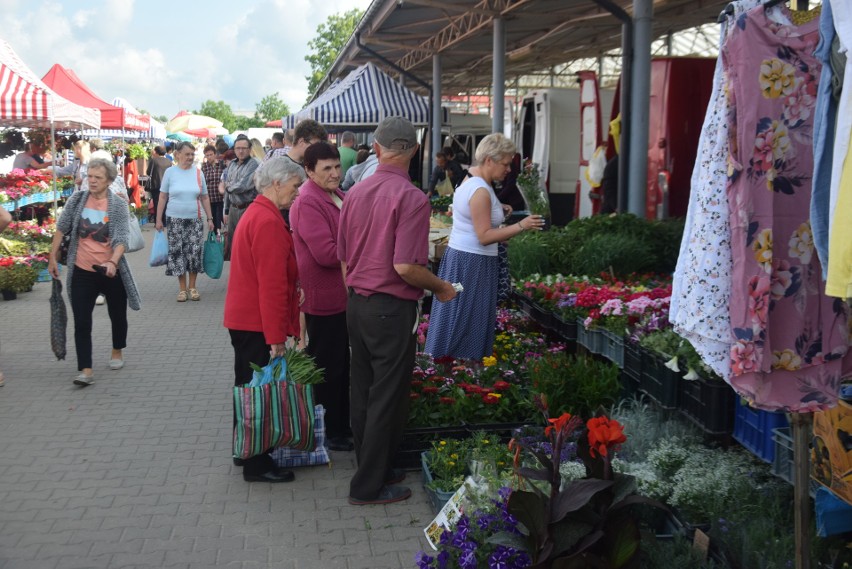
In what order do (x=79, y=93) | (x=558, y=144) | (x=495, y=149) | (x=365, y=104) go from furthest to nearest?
(x=79, y=93) → (x=365, y=104) → (x=558, y=144) → (x=495, y=149)

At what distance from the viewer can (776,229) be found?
2920 mm

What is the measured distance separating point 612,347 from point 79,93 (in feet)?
69.1

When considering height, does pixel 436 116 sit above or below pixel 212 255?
above

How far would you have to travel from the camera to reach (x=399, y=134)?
14.6ft

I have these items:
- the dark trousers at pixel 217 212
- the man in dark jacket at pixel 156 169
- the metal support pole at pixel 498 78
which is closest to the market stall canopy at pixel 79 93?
the man in dark jacket at pixel 156 169

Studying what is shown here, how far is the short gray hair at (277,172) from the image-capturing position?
4.85 metres

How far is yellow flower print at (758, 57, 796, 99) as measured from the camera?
2848mm

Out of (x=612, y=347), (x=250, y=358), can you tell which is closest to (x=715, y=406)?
(x=612, y=347)

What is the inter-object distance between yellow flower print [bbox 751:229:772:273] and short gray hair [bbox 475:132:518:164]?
9.82ft

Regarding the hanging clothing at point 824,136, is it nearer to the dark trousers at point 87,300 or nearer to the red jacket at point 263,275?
the red jacket at point 263,275

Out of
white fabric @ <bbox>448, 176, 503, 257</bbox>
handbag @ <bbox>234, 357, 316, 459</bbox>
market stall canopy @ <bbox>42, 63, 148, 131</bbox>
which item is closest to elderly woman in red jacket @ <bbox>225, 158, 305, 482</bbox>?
handbag @ <bbox>234, 357, 316, 459</bbox>

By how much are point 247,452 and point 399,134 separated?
192 cm

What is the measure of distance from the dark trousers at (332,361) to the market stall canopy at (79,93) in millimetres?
20004

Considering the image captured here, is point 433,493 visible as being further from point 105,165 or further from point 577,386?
point 105,165
